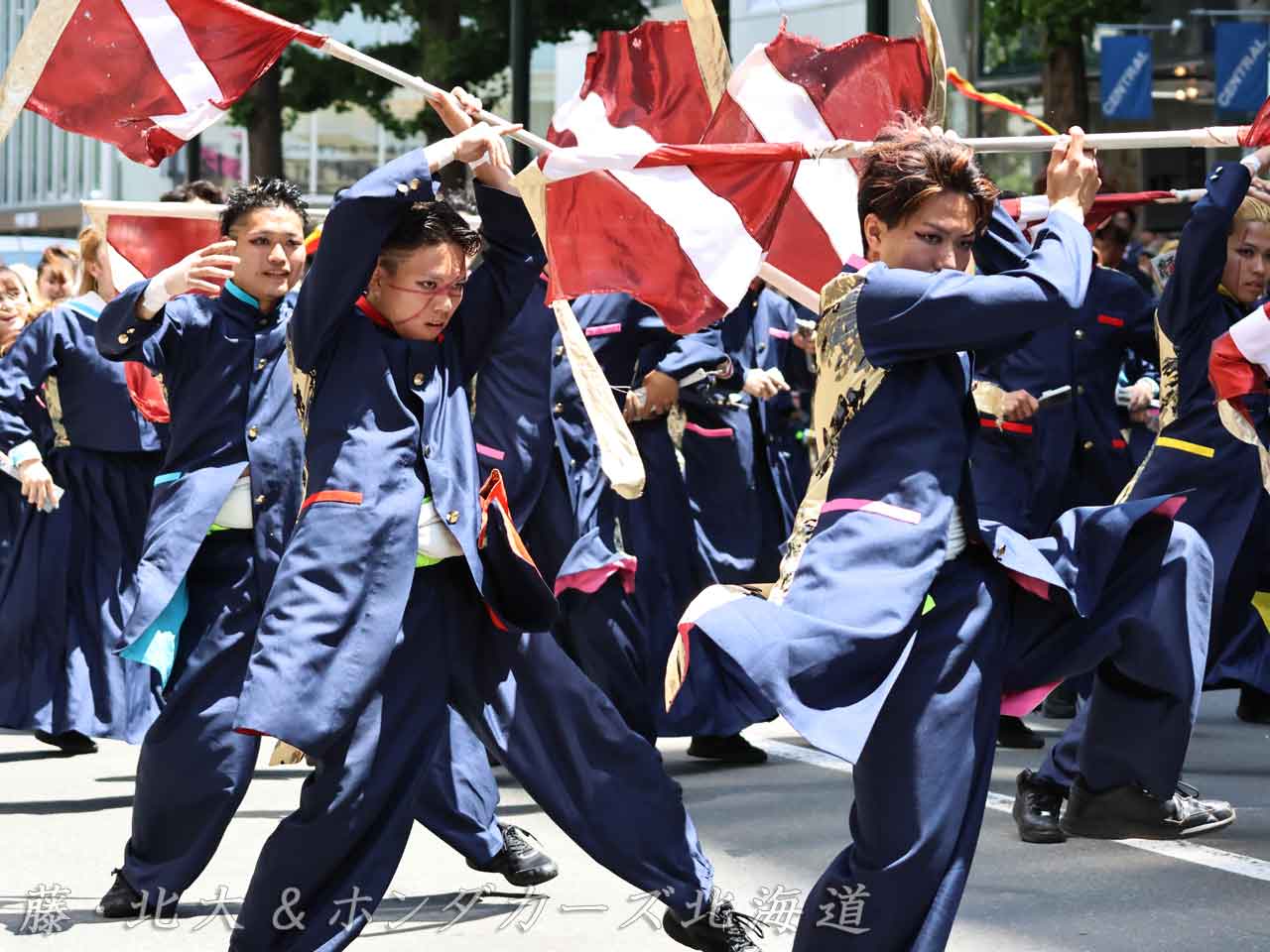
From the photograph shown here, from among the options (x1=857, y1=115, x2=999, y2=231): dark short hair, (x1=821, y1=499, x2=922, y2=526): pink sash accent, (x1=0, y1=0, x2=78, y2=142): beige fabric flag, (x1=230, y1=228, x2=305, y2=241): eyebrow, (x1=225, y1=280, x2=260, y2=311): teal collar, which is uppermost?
(x1=0, y1=0, x2=78, y2=142): beige fabric flag

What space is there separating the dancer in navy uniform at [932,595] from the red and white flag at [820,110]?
1132mm

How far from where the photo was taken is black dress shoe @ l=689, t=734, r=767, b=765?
7.77 metres

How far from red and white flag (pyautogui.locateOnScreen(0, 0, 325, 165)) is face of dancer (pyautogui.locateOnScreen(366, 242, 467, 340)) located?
2.86ft

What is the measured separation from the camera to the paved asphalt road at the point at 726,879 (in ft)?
16.8

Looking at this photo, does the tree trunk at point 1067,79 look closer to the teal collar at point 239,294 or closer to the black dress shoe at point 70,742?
the black dress shoe at point 70,742

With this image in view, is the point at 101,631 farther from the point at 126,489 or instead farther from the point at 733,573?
the point at 733,573

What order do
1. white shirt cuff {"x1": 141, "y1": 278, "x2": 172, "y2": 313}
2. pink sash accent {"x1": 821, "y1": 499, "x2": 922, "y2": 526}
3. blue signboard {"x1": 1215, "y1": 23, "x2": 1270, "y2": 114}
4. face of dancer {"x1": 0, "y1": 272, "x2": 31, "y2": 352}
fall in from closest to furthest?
pink sash accent {"x1": 821, "y1": 499, "x2": 922, "y2": 526} → white shirt cuff {"x1": 141, "y1": 278, "x2": 172, "y2": 313} → face of dancer {"x1": 0, "y1": 272, "x2": 31, "y2": 352} → blue signboard {"x1": 1215, "y1": 23, "x2": 1270, "y2": 114}

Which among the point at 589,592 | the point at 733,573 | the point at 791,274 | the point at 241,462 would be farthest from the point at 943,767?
the point at 733,573

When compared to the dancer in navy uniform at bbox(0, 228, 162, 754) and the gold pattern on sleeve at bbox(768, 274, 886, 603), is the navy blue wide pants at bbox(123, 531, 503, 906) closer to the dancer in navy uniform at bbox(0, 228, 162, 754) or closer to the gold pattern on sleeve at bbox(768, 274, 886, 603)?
the gold pattern on sleeve at bbox(768, 274, 886, 603)

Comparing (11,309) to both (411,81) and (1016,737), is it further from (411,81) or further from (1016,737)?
(411,81)

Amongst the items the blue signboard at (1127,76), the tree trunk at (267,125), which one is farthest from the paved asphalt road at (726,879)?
the tree trunk at (267,125)

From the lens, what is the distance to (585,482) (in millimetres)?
7660

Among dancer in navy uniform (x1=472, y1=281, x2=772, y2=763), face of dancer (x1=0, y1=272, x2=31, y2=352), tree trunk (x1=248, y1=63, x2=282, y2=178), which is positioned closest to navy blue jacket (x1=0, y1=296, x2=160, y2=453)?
face of dancer (x1=0, y1=272, x2=31, y2=352)

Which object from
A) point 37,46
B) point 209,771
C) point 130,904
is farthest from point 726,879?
point 37,46
